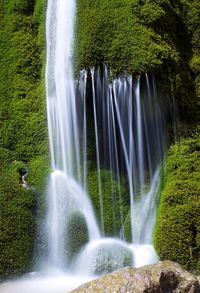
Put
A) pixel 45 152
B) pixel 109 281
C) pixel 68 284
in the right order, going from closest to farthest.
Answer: pixel 109 281 → pixel 68 284 → pixel 45 152

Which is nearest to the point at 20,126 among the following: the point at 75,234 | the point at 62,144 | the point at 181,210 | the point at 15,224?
the point at 62,144

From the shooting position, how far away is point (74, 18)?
13.0 metres

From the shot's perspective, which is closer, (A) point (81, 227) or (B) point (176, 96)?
(A) point (81, 227)

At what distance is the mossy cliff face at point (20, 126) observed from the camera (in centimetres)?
1109

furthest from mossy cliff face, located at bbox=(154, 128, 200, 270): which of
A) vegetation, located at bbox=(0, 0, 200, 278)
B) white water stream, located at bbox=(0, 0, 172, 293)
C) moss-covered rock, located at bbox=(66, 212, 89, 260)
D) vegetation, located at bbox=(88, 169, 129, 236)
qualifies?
moss-covered rock, located at bbox=(66, 212, 89, 260)

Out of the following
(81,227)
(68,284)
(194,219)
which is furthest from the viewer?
(81,227)

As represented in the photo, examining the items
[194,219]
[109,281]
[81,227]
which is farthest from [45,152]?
[109,281]

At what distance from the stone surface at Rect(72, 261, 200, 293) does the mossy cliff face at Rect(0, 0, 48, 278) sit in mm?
4194

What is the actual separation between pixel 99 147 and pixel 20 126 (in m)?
1.94

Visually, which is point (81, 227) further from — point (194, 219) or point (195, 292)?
point (195, 292)

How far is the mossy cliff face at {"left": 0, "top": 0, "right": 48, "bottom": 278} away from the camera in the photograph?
1109 cm

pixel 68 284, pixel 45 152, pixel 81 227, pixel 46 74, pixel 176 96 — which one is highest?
pixel 46 74

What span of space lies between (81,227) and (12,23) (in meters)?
5.82

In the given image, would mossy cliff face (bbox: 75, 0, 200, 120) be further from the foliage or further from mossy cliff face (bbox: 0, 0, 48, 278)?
the foliage
